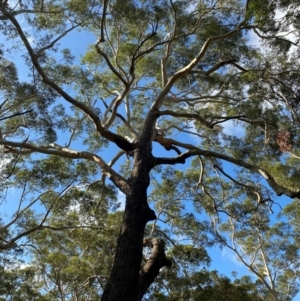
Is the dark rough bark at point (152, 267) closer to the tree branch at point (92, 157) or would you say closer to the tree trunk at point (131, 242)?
the tree trunk at point (131, 242)

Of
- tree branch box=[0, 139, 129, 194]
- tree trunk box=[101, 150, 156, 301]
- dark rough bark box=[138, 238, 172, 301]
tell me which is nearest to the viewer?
tree trunk box=[101, 150, 156, 301]

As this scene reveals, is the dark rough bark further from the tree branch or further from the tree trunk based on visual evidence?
the tree branch

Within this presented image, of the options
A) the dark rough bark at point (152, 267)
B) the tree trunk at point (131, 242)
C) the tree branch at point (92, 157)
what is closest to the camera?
the tree trunk at point (131, 242)

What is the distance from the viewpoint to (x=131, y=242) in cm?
446

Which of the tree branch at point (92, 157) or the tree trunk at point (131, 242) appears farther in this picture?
the tree branch at point (92, 157)

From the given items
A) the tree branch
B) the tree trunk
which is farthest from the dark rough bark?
the tree branch

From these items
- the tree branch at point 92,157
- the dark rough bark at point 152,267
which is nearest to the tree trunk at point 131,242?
the tree branch at point 92,157

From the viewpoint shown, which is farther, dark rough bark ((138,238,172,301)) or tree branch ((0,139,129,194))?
tree branch ((0,139,129,194))

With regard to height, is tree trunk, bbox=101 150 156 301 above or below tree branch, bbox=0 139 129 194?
below

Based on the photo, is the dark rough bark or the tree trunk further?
the dark rough bark

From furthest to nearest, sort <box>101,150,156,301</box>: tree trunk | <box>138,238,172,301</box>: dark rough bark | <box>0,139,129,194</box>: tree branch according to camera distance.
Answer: <box>0,139,129,194</box>: tree branch < <box>138,238,172,301</box>: dark rough bark < <box>101,150,156,301</box>: tree trunk

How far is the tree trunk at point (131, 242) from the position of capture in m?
4.01

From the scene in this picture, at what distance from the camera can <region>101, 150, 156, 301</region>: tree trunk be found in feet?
13.2

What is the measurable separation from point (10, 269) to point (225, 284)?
21.9 feet
